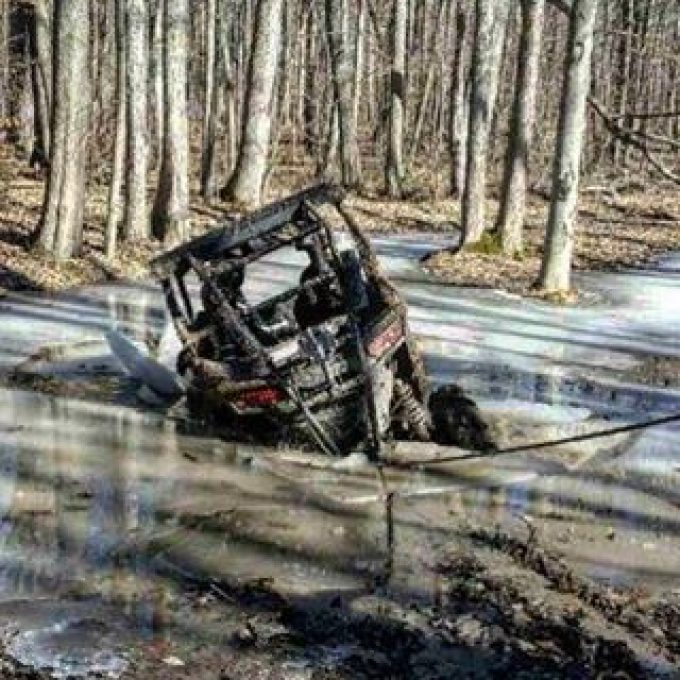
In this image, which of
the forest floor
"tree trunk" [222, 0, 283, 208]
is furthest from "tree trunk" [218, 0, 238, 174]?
"tree trunk" [222, 0, 283, 208]

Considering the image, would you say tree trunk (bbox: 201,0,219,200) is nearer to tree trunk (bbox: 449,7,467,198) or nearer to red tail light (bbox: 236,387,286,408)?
tree trunk (bbox: 449,7,467,198)

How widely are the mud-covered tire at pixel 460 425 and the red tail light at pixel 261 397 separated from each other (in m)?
1.53

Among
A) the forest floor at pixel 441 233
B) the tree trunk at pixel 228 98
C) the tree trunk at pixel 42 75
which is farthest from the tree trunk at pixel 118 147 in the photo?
the tree trunk at pixel 228 98

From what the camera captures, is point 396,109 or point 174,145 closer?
point 174,145

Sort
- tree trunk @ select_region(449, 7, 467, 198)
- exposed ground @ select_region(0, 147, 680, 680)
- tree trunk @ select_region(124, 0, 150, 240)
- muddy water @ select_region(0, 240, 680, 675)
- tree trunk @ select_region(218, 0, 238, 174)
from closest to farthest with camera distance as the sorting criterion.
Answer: exposed ground @ select_region(0, 147, 680, 680) < muddy water @ select_region(0, 240, 680, 675) < tree trunk @ select_region(124, 0, 150, 240) < tree trunk @ select_region(449, 7, 467, 198) < tree trunk @ select_region(218, 0, 238, 174)

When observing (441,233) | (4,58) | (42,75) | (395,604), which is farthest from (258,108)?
(395,604)

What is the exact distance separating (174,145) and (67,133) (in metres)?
2.59

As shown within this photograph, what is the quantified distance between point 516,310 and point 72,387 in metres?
7.01

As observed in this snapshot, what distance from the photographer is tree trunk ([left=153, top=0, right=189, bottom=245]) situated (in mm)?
20531

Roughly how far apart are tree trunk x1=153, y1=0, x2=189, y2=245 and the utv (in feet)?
32.2

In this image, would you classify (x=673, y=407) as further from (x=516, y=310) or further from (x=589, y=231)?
(x=589, y=231)

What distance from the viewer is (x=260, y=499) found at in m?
8.67

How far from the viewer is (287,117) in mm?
41094

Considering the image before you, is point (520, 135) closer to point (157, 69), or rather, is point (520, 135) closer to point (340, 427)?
point (157, 69)
